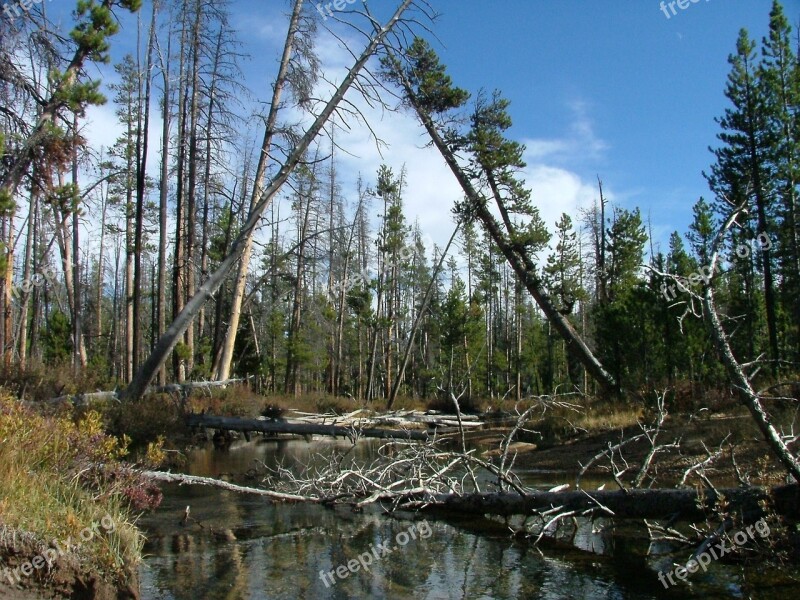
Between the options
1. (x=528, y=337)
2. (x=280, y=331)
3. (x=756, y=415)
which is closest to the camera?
(x=756, y=415)

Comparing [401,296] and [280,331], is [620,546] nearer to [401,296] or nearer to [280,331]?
[280,331]

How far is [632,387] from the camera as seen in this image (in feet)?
68.4

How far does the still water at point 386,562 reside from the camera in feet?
21.7

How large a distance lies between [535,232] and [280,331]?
28.8 m

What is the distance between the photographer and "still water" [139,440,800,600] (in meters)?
6.61

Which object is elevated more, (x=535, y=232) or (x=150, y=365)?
(x=535, y=232)

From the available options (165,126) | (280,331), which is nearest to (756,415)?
(165,126)

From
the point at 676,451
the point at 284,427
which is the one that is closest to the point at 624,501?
the point at 676,451
